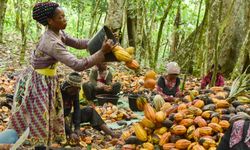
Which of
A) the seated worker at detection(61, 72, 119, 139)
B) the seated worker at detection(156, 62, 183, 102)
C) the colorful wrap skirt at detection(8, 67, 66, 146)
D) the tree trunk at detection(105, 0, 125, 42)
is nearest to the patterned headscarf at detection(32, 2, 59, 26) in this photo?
the colorful wrap skirt at detection(8, 67, 66, 146)

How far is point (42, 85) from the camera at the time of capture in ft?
10.6

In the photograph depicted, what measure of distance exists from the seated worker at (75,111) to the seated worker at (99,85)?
1.56m

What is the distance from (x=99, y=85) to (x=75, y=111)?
198 centimetres

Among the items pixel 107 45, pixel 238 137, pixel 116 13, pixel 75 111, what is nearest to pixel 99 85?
pixel 75 111

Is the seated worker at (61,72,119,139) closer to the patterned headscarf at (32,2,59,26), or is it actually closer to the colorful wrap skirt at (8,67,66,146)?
the colorful wrap skirt at (8,67,66,146)

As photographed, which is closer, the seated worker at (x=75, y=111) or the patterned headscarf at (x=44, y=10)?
the patterned headscarf at (x=44, y=10)

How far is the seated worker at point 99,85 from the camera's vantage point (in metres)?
6.02

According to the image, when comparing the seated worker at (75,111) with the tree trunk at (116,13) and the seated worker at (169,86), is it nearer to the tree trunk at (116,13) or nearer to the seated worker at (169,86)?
the seated worker at (169,86)

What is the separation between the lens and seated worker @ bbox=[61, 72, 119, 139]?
3865mm

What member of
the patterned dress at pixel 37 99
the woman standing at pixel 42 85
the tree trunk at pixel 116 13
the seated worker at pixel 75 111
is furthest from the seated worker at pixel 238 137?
the tree trunk at pixel 116 13

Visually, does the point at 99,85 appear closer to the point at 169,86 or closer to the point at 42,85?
the point at 169,86

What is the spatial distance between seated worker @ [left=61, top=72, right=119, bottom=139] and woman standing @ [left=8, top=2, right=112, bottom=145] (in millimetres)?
408

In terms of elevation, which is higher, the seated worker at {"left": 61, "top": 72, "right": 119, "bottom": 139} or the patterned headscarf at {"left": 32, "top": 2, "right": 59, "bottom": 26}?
the patterned headscarf at {"left": 32, "top": 2, "right": 59, "bottom": 26}

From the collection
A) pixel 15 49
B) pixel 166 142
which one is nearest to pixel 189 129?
pixel 166 142
